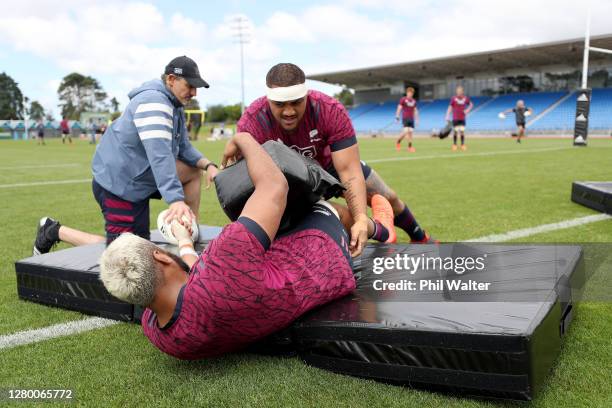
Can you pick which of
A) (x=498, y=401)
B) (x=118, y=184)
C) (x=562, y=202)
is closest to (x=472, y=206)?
(x=562, y=202)

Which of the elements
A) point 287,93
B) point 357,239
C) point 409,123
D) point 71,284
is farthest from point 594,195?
point 409,123

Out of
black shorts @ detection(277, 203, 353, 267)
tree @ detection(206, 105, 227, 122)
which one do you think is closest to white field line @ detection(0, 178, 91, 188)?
black shorts @ detection(277, 203, 353, 267)

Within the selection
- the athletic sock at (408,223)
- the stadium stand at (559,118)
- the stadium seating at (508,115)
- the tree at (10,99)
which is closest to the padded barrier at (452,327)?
the athletic sock at (408,223)

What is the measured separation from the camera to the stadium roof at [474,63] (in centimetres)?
3222

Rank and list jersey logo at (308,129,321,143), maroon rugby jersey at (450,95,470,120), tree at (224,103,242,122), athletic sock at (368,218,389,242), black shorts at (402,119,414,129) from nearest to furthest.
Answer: jersey logo at (308,129,321,143) → athletic sock at (368,218,389,242) → maroon rugby jersey at (450,95,470,120) → black shorts at (402,119,414,129) → tree at (224,103,242,122)

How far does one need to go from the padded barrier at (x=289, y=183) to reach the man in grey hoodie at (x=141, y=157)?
0.75m

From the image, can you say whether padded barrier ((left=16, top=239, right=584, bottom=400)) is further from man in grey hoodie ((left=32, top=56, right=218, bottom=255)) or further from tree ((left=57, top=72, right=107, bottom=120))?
tree ((left=57, top=72, right=107, bottom=120))

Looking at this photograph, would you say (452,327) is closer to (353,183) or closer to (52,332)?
(353,183)

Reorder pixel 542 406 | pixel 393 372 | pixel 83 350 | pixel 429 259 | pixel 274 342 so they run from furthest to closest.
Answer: pixel 429 259
pixel 83 350
pixel 274 342
pixel 393 372
pixel 542 406

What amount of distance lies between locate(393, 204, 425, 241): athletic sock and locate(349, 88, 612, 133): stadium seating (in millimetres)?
29627

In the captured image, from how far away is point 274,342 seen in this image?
2.41 metres

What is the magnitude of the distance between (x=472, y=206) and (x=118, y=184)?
13.5 feet

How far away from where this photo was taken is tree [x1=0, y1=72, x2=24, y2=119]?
55.0 metres

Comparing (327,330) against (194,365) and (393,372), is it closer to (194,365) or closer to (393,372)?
(393,372)
